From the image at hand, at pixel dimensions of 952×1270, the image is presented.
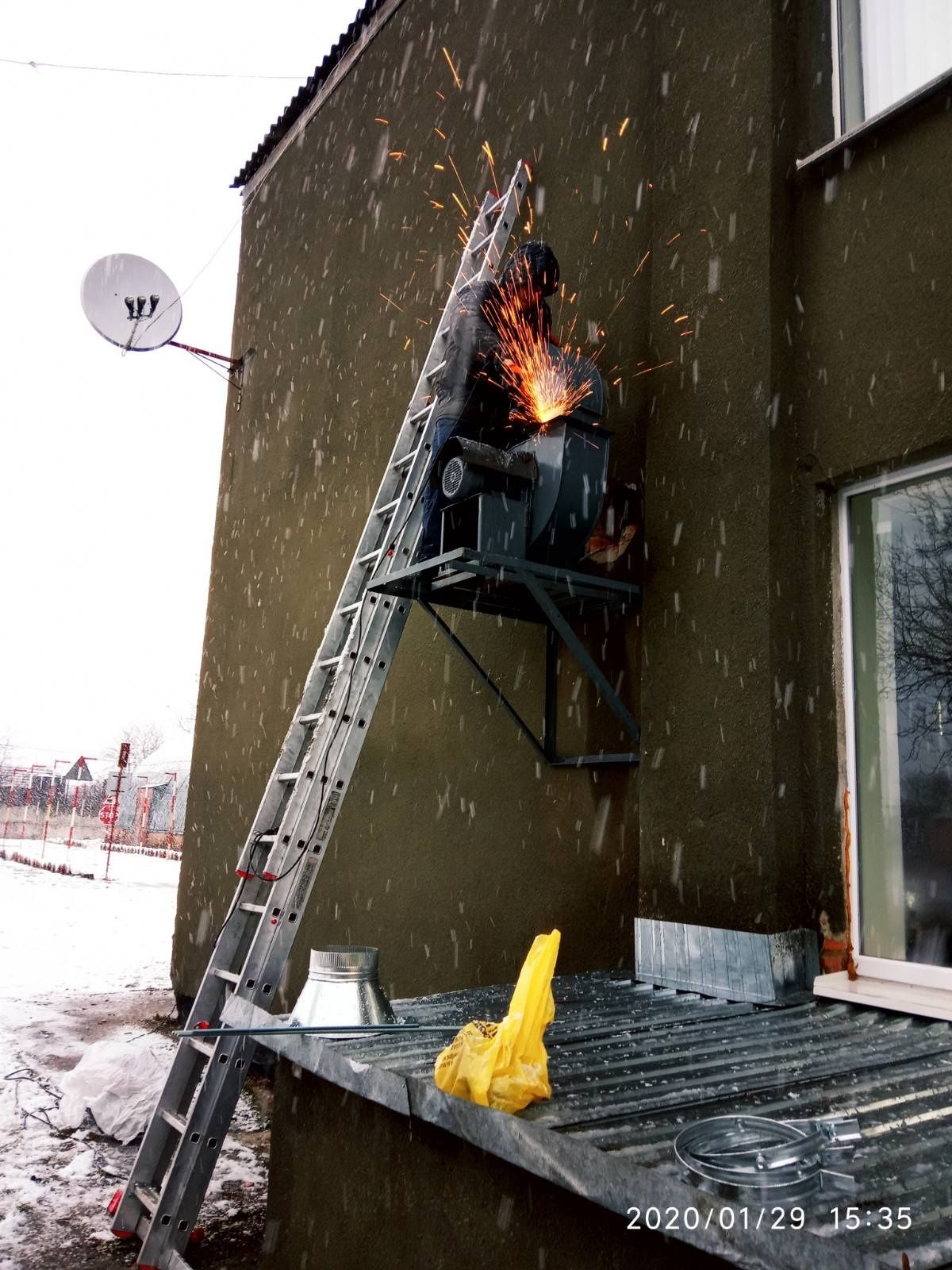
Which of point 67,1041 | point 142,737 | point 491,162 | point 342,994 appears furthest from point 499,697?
point 142,737

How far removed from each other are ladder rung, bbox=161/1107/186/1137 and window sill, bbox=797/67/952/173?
16.1ft

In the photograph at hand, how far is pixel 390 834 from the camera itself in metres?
6.11

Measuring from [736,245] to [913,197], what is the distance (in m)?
0.75

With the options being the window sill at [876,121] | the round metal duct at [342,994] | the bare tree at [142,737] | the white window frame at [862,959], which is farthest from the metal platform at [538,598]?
the bare tree at [142,737]

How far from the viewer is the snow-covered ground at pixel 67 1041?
455 cm

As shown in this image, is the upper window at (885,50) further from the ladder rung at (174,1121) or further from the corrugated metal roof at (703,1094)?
the ladder rung at (174,1121)

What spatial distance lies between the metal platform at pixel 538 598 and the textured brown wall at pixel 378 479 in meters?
0.11

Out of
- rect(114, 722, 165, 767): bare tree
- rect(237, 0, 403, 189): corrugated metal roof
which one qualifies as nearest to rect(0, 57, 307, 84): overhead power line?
rect(237, 0, 403, 189): corrugated metal roof

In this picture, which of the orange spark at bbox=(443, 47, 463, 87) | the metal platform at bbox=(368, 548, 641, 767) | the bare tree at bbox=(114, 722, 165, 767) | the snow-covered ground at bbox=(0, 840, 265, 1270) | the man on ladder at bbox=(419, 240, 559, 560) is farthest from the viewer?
the bare tree at bbox=(114, 722, 165, 767)

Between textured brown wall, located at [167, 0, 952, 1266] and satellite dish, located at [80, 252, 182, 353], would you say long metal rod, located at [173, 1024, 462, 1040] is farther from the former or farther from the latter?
satellite dish, located at [80, 252, 182, 353]

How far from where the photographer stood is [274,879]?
412 centimetres

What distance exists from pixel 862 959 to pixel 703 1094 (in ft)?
4.90

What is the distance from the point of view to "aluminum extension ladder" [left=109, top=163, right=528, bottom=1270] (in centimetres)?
382

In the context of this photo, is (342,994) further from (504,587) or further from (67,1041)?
(67,1041)
